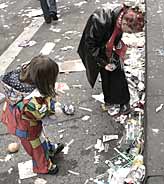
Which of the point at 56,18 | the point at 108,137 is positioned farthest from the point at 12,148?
the point at 56,18

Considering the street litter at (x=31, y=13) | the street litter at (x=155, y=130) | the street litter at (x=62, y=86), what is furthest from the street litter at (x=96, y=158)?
the street litter at (x=31, y=13)

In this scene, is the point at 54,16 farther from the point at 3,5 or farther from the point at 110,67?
the point at 110,67

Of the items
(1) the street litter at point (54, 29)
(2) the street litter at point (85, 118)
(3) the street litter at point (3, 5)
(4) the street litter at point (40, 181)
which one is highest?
(4) the street litter at point (40, 181)

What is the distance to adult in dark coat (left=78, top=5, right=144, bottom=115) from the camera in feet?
12.6

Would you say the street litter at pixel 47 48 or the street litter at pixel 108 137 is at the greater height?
the street litter at pixel 108 137

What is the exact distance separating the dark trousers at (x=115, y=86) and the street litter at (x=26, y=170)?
117cm

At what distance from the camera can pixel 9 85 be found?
3.42 meters

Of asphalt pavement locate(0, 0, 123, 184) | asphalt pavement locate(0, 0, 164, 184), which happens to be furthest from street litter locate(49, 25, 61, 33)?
asphalt pavement locate(0, 0, 164, 184)

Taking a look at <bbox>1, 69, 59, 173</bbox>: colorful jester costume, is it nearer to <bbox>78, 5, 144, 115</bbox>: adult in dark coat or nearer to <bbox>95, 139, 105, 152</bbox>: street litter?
<bbox>95, 139, 105, 152</bbox>: street litter

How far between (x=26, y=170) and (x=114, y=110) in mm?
1248

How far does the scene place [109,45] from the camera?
4.23 m

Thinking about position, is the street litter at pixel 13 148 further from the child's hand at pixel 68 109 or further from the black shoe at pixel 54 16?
the black shoe at pixel 54 16

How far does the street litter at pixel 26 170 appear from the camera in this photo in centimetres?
393

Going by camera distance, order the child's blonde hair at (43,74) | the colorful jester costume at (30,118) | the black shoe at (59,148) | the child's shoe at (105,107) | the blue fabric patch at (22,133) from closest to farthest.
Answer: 1. the child's blonde hair at (43,74)
2. the colorful jester costume at (30,118)
3. the blue fabric patch at (22,133)
4. the black shoe at (59,148)
5. the child's shoe at (105,107)
